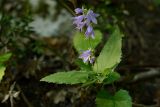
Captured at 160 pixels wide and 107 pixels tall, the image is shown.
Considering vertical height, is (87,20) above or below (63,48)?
above

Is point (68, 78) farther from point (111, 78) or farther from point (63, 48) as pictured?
point (63, 48)

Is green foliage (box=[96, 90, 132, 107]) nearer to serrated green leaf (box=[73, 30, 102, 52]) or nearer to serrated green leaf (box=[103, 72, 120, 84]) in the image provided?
serrated green leaf (box=[103, 72, 120, 84])

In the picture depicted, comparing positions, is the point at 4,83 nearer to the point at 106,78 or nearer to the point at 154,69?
the point at 106,78

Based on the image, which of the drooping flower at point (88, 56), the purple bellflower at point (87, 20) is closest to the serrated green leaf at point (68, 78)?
the drooping flower at point (88, 56)

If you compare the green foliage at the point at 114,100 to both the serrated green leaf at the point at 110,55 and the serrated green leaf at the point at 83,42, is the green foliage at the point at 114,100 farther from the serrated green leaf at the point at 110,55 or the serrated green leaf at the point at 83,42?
the serrated green leaf at the point at 83,42

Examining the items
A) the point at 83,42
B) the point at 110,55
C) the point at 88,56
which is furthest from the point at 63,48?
the point at 88,56
